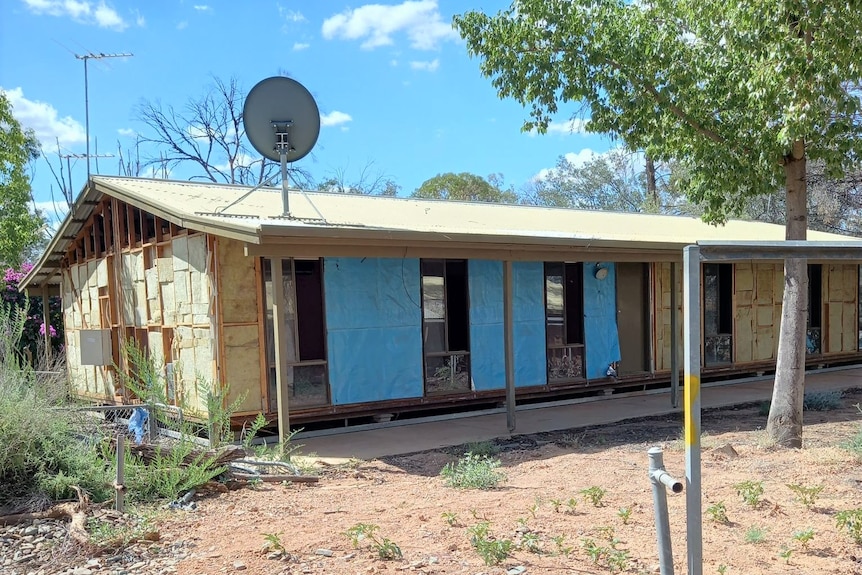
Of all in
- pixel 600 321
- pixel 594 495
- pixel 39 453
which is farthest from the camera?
pixel 600 321

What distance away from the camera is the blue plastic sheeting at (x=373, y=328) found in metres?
9.52

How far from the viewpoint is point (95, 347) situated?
36.8 feet

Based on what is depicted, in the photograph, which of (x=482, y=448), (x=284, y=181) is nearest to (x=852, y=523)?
(x=482, y=448)

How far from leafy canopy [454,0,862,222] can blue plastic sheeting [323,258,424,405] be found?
10.3 ft

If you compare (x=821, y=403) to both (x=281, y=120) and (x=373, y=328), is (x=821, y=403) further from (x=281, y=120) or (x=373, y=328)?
(x=281, y=120)

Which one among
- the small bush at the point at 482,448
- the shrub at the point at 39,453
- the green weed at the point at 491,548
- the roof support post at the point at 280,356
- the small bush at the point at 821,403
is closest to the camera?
the green weed at the point at 491,548

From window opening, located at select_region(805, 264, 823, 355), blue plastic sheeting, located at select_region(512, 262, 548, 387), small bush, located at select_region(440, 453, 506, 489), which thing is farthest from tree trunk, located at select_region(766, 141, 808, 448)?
window opening, located at select_region(805, 264, 823, 355)

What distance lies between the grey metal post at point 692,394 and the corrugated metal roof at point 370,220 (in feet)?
15.8

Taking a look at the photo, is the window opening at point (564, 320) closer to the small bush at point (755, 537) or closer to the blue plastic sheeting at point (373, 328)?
the blue plastic sheeting at point (373, 328)

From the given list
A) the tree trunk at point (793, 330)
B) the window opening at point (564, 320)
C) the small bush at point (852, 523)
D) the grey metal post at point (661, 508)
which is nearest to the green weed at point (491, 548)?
the grey metal post at point (661, 508)

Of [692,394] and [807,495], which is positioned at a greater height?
[692,394]

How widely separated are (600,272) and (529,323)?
1720 millimetres

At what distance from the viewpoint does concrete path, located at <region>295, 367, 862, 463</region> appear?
8398 mm

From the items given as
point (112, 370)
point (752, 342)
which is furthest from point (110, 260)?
point (752, 342)
